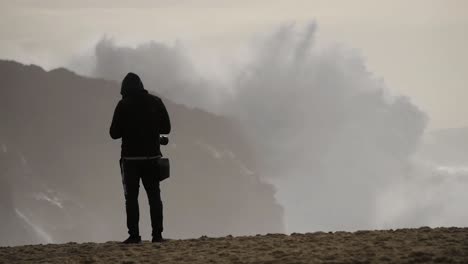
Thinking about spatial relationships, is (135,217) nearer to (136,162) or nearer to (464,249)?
(136,162)

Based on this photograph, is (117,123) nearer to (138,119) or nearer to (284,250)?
(138,119)

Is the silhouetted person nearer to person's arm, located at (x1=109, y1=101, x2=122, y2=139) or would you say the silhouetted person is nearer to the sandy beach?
person's arm, located at (x1=109, y1=101, x2=122, y2=139)

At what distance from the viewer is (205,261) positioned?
13.5 metres

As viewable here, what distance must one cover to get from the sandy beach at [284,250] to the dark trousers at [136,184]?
0.49 metres

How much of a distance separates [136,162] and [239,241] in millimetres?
2147

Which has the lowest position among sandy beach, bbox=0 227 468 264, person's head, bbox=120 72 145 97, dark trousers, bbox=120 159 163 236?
sandy beach, bbox=0 227 468 264

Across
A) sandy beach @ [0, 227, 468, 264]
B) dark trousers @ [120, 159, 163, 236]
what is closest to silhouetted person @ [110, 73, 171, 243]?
dark trousers @ [120, 159, 163, 236]

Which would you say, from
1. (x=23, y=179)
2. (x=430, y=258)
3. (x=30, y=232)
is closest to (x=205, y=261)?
(x=430, y=258)

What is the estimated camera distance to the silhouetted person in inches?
645

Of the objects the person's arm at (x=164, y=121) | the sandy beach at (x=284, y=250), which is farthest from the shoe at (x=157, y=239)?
the person's arm at (x=164, y=121)

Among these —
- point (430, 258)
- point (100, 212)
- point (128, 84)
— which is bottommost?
point (430, 258)

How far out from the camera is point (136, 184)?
649 inches

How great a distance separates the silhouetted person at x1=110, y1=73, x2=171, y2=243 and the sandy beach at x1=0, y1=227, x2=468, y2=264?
0.69 meters

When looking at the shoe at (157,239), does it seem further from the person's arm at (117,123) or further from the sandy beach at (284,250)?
the person's arm at (117,123)
